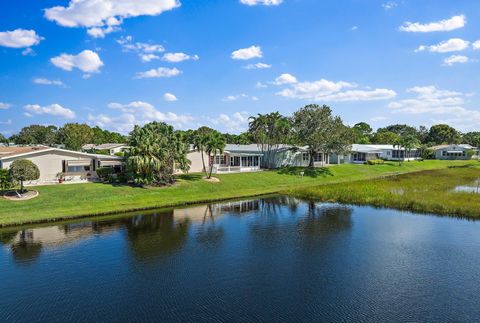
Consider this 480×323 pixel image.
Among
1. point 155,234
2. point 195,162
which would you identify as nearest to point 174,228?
point 155,234

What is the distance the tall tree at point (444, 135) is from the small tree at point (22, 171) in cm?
17134

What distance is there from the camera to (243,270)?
2269 centimetres

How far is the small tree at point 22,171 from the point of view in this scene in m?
39.0

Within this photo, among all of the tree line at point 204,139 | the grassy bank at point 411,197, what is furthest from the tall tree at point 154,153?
the grassy bank at point 411,197

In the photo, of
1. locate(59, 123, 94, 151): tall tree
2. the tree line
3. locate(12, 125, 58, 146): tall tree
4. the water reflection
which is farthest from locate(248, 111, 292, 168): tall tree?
locate(12, 125, 58, 146): tall tree

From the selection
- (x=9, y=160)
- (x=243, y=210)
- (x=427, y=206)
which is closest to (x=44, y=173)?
(x=9, y=160)

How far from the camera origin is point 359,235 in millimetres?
30688

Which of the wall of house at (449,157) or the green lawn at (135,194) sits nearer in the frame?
the green lawn at (135,194)

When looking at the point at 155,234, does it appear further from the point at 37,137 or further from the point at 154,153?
the point at 37,137

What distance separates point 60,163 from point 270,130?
40383 millimetres

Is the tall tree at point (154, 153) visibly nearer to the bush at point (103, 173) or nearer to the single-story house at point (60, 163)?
the bush at point (103, 173)

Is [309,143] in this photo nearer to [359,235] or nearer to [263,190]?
[263,190]

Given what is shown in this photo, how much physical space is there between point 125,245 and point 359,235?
1963 cm

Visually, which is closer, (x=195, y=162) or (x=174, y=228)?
(x=174, y=228)
